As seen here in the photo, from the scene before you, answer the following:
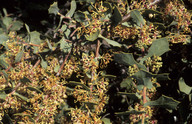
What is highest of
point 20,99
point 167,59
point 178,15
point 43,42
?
point 178,15

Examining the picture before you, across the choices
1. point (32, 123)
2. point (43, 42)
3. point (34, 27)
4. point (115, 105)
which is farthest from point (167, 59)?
point (34, 27)

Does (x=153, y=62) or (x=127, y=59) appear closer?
(x=127, y=59)

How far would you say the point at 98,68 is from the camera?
1411mm

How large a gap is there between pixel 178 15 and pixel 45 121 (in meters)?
0.95

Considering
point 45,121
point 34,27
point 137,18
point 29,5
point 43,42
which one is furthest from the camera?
point 29,5

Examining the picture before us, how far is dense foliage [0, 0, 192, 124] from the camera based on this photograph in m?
1.19

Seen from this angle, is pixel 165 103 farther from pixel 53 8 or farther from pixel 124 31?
pixel 53 8

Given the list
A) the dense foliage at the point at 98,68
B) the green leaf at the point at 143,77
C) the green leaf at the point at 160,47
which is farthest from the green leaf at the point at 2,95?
the green leaf at the point at 160,47

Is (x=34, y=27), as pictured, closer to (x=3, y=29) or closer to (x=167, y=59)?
(x=3, y=29)

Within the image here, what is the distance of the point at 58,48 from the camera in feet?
4.80

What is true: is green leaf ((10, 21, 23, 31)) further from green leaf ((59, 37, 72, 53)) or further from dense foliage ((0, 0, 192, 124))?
green leaf ((59, 37, 72, 53))

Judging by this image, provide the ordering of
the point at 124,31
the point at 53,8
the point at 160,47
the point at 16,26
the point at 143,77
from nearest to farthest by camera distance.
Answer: the point at 143,77 → the point at 160,47 → the point at 124,31 → the point at 53,8 → the point at 16,26

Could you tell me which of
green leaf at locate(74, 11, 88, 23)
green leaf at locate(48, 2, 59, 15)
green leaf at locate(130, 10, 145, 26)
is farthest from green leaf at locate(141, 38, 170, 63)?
green leaf at locate(48, 2, 59, 15)

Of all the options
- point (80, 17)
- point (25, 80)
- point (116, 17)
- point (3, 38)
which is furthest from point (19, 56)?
point (116, 17)
